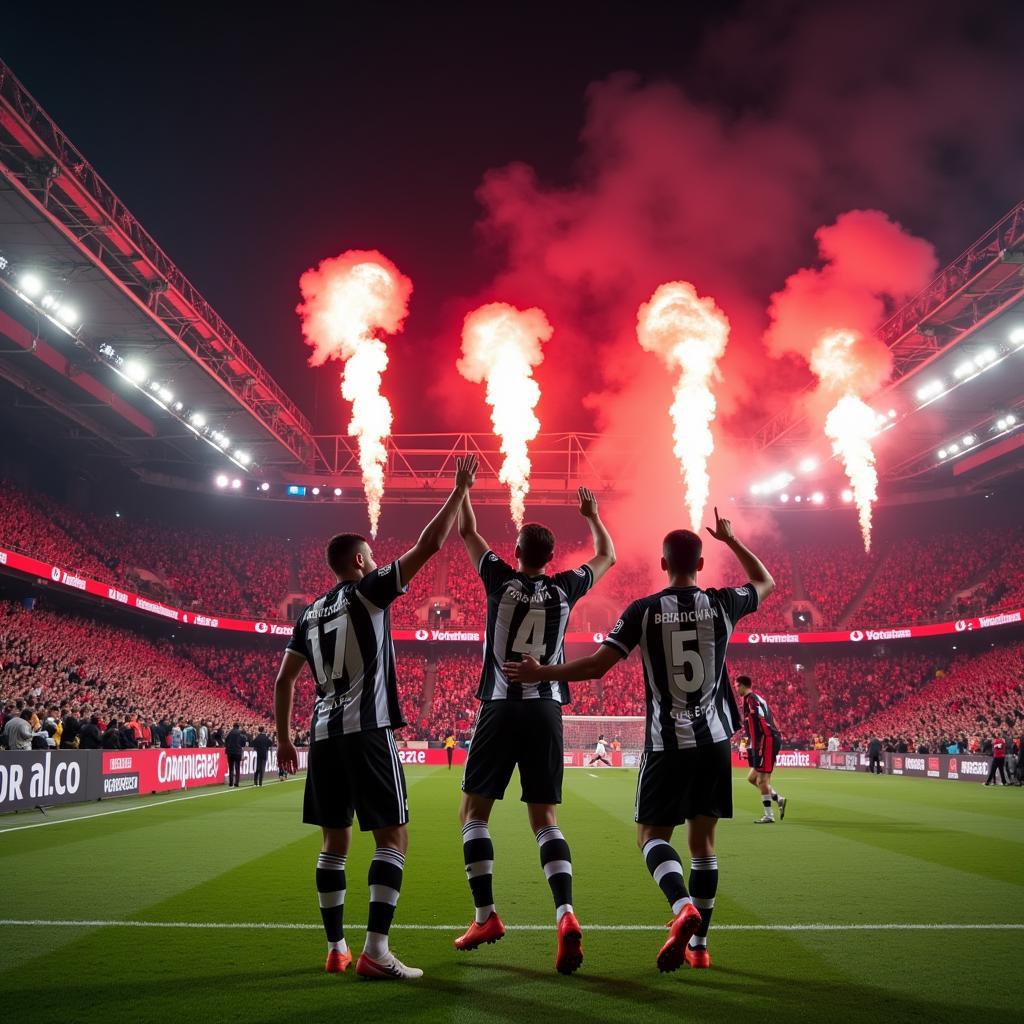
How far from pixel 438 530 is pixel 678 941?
2609 mm

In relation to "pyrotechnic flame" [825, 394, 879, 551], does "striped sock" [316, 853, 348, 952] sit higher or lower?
lower

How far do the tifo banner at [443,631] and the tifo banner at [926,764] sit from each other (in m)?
9.91

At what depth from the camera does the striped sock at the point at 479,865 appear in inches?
231

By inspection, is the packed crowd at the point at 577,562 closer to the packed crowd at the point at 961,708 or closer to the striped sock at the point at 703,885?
the packed crowd at the point at 961,708

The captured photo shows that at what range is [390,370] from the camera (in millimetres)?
50250

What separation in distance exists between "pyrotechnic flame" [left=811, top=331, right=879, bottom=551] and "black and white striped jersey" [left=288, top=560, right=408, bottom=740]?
117 ft

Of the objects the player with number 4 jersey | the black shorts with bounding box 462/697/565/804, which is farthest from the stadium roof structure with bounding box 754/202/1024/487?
the black shorts with bounding box 462/697/565/804

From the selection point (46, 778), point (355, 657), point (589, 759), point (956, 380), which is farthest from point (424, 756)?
point (355, 657)

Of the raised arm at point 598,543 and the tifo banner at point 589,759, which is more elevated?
the raised arm at point 598,543

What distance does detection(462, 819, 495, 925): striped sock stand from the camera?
586 centimetres

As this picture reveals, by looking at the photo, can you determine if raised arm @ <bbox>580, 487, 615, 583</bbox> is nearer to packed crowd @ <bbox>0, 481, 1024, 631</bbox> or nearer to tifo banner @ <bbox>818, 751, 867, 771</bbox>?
tifo banner @ <bbox>818, 751, 867, 771</bbox>

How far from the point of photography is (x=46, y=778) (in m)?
17.7

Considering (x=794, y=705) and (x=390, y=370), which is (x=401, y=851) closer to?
(x=390, y=370)

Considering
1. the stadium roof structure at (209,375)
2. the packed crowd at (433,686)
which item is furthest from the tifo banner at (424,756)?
the stadium roof structure at (209,375)
